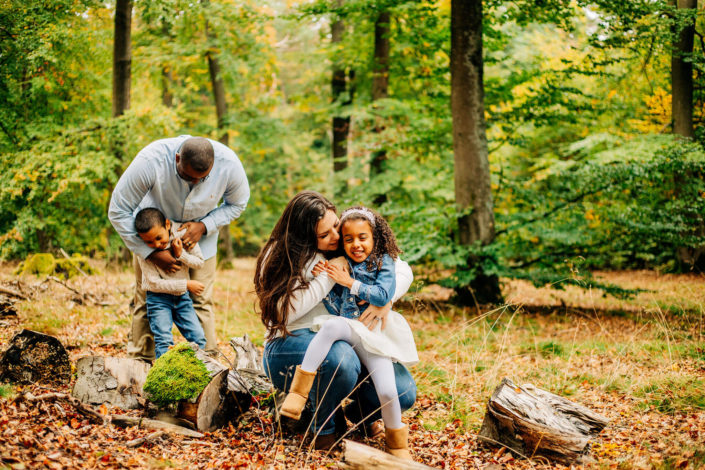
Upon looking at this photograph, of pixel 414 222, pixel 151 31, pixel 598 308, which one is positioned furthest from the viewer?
pixel 151 31

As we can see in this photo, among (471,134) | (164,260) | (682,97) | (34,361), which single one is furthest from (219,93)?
(34,361)

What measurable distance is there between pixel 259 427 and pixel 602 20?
623 cm

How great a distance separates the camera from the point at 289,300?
293 cm

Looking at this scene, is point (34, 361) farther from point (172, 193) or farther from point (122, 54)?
point (122, 54)

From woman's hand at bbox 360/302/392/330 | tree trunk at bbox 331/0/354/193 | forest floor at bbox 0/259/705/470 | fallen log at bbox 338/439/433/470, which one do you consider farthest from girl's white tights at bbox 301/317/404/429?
tree trunk at bbox 331/0/354/193

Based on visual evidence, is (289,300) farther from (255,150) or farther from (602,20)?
(255,150)

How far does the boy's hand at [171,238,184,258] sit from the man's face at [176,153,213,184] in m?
0.44

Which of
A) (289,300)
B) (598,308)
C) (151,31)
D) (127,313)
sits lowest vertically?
(598,308)

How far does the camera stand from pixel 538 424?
278cm

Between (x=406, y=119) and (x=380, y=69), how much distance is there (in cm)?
164

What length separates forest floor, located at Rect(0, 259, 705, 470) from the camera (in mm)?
2580

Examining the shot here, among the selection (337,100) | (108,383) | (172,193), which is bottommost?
(108,383)

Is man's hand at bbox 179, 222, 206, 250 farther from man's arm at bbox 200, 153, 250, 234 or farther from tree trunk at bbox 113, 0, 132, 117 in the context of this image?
tree trunk at bbox 113, 0, 132, 117

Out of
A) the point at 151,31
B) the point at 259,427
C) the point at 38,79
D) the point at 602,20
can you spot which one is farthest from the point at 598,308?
the point at 151,31
